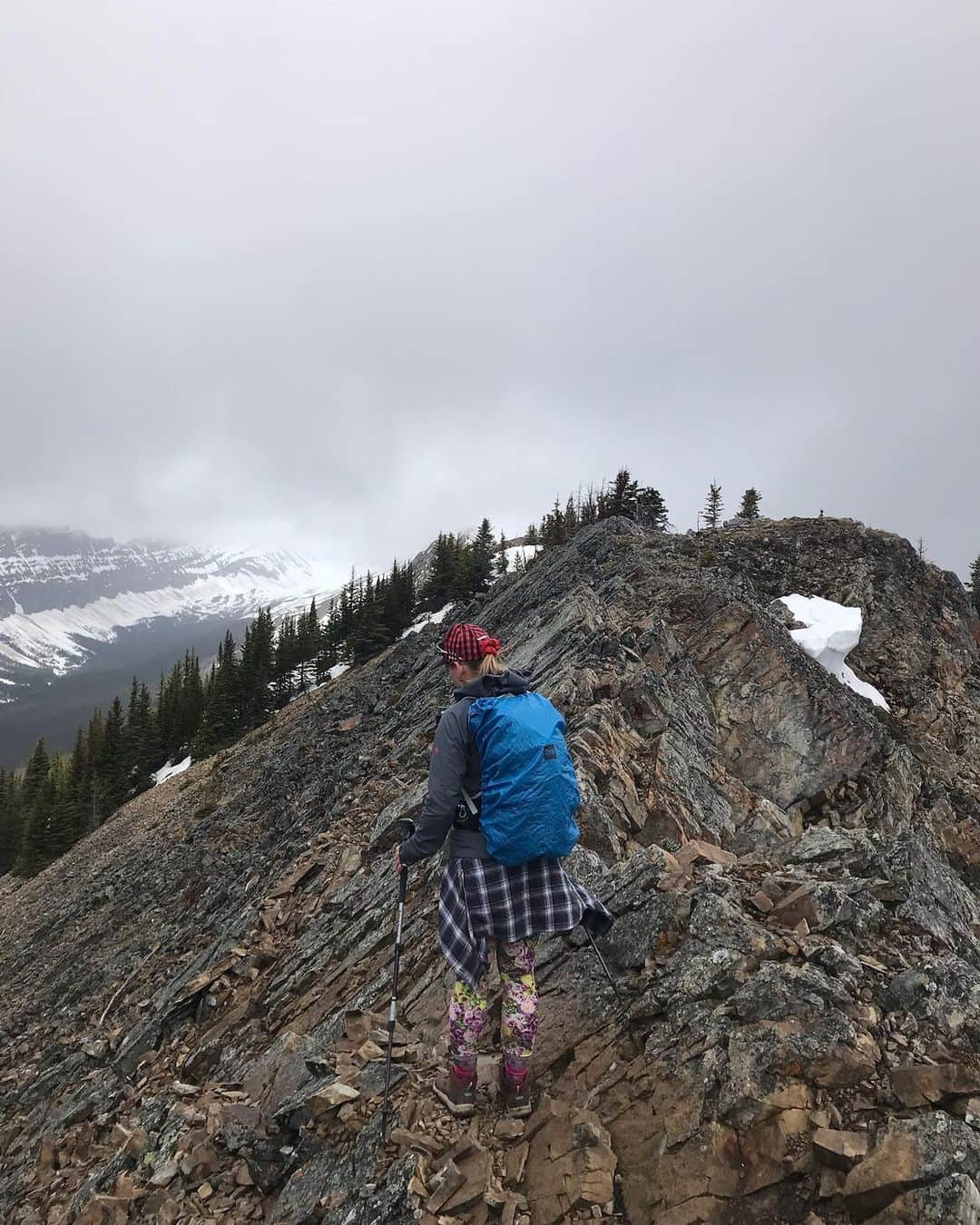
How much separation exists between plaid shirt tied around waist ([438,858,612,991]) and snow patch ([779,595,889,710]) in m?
22.3

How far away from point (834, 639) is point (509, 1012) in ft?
82.9

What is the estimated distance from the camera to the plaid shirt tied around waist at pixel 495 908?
5109 millimetres

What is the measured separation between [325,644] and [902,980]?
78.9 m

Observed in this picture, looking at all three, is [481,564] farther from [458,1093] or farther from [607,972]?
[458,1093]

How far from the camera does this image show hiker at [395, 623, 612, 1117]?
4.95 meters

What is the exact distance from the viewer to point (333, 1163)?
5078mm

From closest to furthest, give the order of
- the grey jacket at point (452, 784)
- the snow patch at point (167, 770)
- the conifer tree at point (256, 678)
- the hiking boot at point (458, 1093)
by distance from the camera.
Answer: the hiking boot at point (458, 1093) → the grey jacket at point (452, 784) → the snow patch at point (167, 770) → the conifer tree at point (256, 678)

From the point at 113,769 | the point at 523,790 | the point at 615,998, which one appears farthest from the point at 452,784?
the point at 113,769

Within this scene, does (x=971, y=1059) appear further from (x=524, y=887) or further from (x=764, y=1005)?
(x=524, y=887)

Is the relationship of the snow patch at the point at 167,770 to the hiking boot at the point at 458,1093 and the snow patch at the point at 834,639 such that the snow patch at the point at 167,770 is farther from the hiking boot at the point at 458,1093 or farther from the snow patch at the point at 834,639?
the hiking boot at the point at 458,1093

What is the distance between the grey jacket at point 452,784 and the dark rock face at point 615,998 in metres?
2.13

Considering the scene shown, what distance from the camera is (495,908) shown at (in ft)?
16.7

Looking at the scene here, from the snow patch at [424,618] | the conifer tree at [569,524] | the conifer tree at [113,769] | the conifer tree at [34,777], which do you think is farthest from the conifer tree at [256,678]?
the conifer tree at [569,524]

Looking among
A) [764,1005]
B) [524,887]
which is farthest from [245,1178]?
[764,1005]
